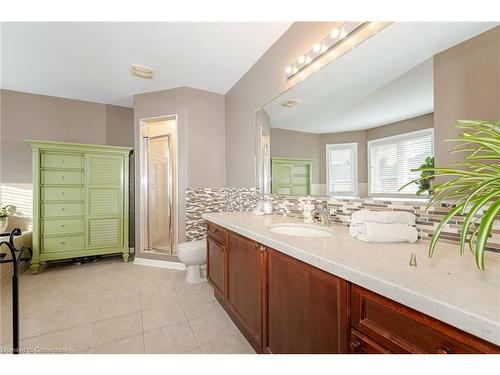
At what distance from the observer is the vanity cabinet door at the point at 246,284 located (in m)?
1.30

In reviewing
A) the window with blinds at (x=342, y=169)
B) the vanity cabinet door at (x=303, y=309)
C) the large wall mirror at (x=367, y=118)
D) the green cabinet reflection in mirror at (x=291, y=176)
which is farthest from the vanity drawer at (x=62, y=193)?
the window with blinds at (x=342, y=169)

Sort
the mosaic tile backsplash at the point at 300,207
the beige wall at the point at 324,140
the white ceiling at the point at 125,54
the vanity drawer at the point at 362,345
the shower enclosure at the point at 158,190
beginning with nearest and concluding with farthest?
the vanity drawer at the point at 362,345 < the mosaic tile backsplash at the point at 300,207 < the beige wall at the point at 324,140 < the white ceiling at the point at 125,54 < the shower enclosure at the point at 158,190

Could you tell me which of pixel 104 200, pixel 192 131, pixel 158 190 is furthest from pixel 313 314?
pixel 104 200

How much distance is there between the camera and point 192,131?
9.97 feet

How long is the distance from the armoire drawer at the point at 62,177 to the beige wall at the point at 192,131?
727mm

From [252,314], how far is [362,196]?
1011 mm

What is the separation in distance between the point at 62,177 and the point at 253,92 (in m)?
2.70

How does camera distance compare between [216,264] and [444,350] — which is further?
[216,264]

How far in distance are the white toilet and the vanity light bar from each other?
2.02 m

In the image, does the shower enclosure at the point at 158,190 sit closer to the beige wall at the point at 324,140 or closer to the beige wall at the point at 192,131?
the beige wall at the point at 192,131

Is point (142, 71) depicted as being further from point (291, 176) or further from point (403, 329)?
point (403, 329)

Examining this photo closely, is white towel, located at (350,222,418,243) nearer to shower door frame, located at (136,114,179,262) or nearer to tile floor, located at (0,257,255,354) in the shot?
tile floor, located at (0,257,255,354)

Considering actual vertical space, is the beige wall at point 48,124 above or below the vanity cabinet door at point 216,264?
above
